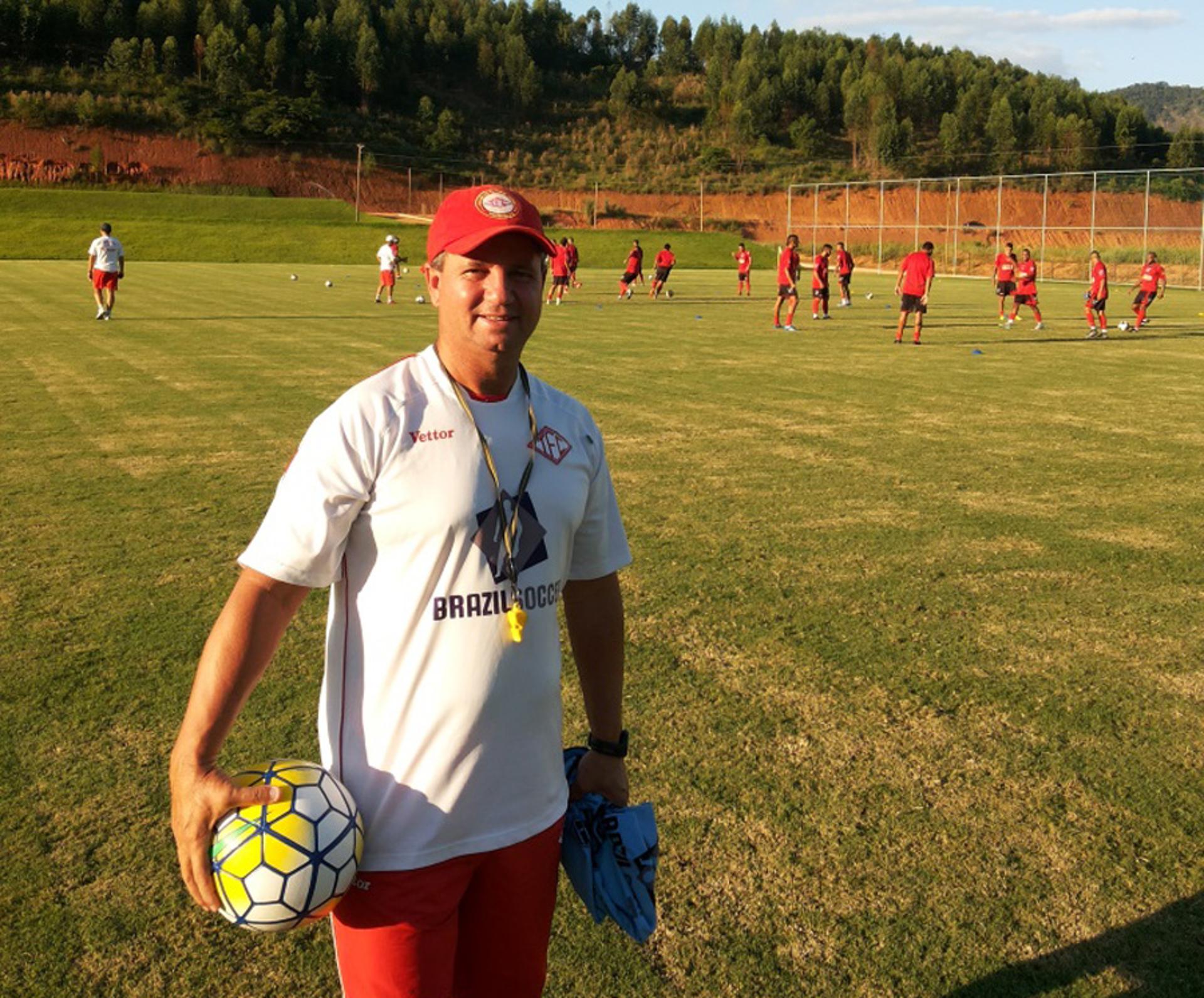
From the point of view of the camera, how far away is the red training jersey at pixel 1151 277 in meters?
25.0

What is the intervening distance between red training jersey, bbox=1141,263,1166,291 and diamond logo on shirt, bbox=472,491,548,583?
2540cm

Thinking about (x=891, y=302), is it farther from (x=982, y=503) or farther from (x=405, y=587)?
(x=405, y=587)

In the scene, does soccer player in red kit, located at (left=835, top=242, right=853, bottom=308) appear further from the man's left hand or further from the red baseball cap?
the red baseball cap

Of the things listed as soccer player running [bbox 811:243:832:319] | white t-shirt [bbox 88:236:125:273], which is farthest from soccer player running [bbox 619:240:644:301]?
white t-shirt [bbox 88:236:125:273]

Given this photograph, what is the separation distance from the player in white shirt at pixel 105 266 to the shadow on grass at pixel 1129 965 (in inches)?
900

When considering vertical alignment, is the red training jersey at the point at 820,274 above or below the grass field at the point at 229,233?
below

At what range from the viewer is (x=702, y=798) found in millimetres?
4461

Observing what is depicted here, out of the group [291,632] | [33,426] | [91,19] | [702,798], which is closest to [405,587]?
[702,798]

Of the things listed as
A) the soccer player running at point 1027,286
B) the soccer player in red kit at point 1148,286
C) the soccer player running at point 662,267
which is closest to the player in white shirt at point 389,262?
the soccer player running at point 662,267

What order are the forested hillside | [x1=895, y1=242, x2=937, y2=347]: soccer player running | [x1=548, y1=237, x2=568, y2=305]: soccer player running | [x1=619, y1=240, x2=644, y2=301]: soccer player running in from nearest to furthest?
[x1=895, y1=242, x2=937, y2=347]: soccer player running → [x1=548, y1=237, x2=568, y2=305]: soccer player running → [x1=619, y1=240, x2=644, y2=301]: soccer player running → the forested hillside

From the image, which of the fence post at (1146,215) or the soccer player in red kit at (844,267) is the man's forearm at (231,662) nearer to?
the soccer player in red kit at (844,267)

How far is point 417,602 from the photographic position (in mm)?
2395

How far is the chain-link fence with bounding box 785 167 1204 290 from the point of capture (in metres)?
43.8

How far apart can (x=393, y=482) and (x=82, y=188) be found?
79688 mm
